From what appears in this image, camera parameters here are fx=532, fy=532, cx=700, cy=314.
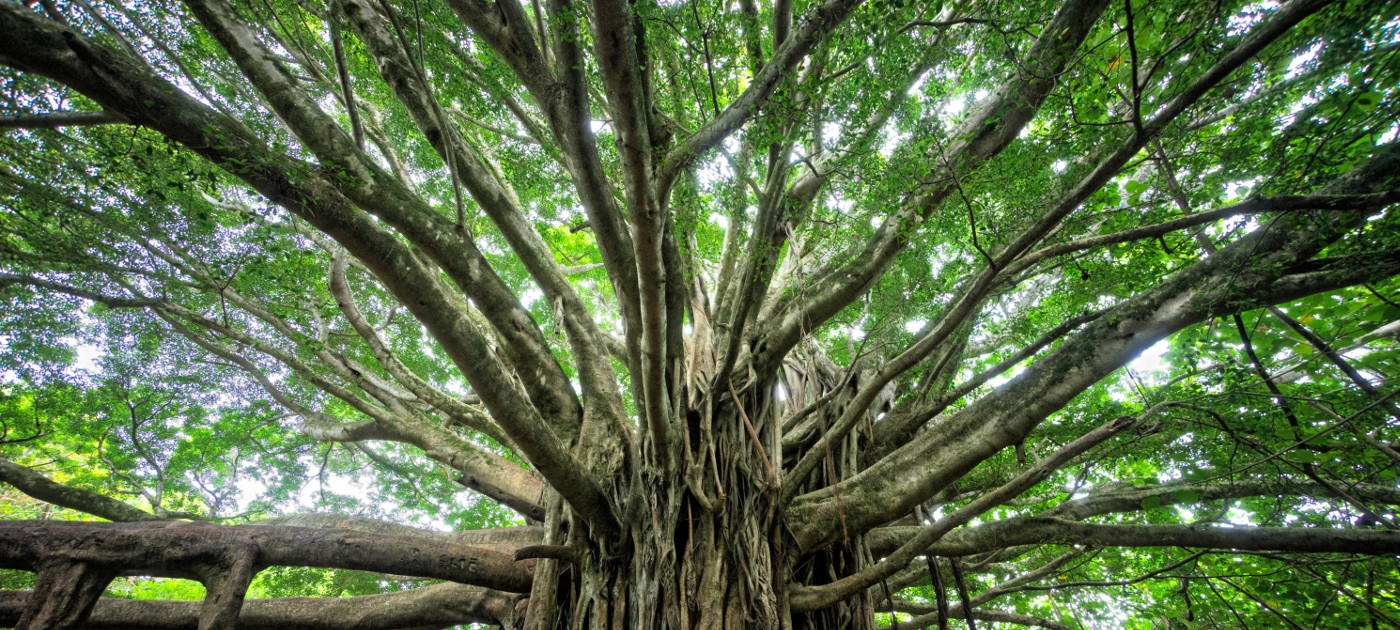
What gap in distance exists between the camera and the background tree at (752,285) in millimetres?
1932

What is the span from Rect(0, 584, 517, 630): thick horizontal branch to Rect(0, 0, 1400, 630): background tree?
22 mm

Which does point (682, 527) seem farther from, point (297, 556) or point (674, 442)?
point (297, 556)

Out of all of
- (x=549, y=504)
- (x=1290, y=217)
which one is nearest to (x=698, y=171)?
(x=549, y=504)

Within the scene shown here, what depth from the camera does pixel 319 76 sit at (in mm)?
2795

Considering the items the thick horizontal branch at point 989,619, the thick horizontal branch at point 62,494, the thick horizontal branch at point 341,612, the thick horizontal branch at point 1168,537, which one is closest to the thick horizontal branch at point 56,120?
the thick horizontal branch at point 62,494

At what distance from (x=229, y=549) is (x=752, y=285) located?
2.66 meters

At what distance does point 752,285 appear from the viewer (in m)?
2.49

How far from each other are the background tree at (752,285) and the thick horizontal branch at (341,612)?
2cm

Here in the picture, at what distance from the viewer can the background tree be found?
1932 millimetres

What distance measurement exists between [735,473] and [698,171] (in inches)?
68.0

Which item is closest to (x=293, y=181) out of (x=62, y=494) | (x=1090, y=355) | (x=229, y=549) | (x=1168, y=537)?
(x=229, y=549)

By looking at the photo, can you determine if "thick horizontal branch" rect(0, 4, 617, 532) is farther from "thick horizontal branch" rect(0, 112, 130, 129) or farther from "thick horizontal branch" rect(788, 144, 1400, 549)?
"thick horizontal branch" rect(788, 144, 1400, 549)

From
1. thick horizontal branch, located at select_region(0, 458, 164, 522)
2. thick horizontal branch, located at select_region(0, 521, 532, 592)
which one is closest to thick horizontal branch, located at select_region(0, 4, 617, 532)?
thick horizontal branch, located at select_region(0, 521, 532, 592)

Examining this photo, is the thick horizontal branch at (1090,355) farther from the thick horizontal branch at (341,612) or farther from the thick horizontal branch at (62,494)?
the thick horizontal branch at (62,494)
